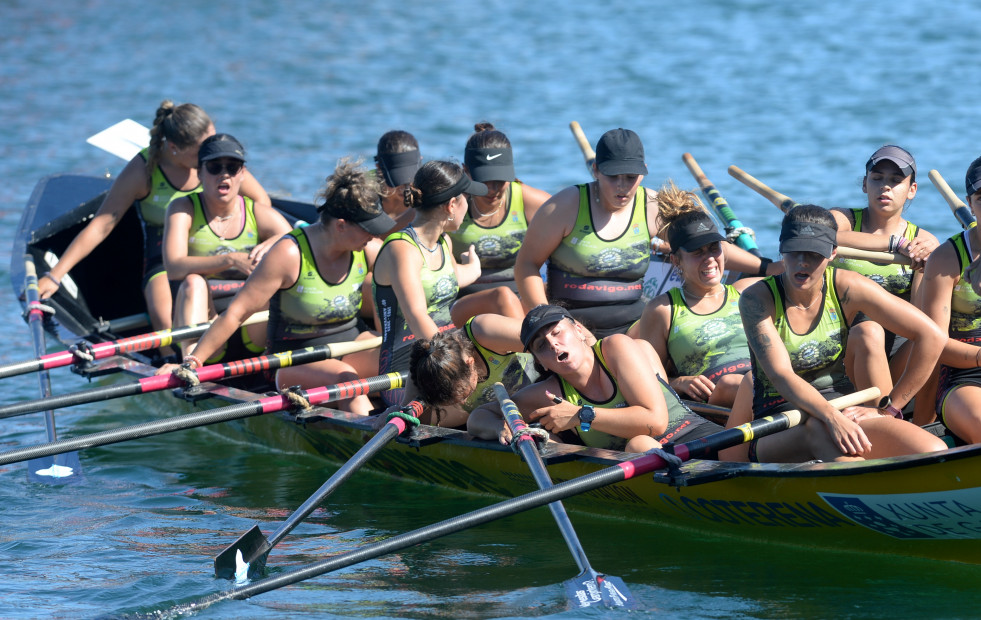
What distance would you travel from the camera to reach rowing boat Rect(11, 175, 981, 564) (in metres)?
4.75

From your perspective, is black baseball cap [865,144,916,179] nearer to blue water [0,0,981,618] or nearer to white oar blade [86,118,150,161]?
blue water [0,0,981,618]

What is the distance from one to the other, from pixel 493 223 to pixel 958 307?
3013 millimetres

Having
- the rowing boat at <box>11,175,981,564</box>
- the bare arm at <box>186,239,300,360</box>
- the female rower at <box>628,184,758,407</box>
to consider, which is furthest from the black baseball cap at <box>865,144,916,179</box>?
the bare arm at <box>186,239,300,360</box>

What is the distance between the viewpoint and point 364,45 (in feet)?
84.0

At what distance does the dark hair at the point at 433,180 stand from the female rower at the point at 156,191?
241cm

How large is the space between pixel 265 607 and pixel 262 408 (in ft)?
4.80

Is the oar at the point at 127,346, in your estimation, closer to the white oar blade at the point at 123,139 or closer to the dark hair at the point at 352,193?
the dark hair at the point at 352,193

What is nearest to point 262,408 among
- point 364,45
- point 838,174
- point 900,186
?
point 900,186

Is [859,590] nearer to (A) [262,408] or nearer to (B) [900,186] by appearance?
(B) [900,186]

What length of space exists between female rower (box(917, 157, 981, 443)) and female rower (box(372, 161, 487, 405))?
→ 241 cm

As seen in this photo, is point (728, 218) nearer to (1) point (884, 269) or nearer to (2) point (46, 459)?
(1) point (884, 269)

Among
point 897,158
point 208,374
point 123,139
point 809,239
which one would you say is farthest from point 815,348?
point 123,139

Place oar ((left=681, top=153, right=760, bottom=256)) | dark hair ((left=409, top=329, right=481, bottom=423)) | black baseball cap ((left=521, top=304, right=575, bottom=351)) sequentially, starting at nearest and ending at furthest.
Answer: black baseball cap ((left=521, top=304, right=575, bottom=351)) < dark hair ((left=409, top=329, right=481, bottom=423)) < oar ((left=681, top=153, right=760, bottom=256))

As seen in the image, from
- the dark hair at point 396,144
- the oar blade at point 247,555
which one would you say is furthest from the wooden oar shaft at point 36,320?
Result: the oar blade at point 247,555
